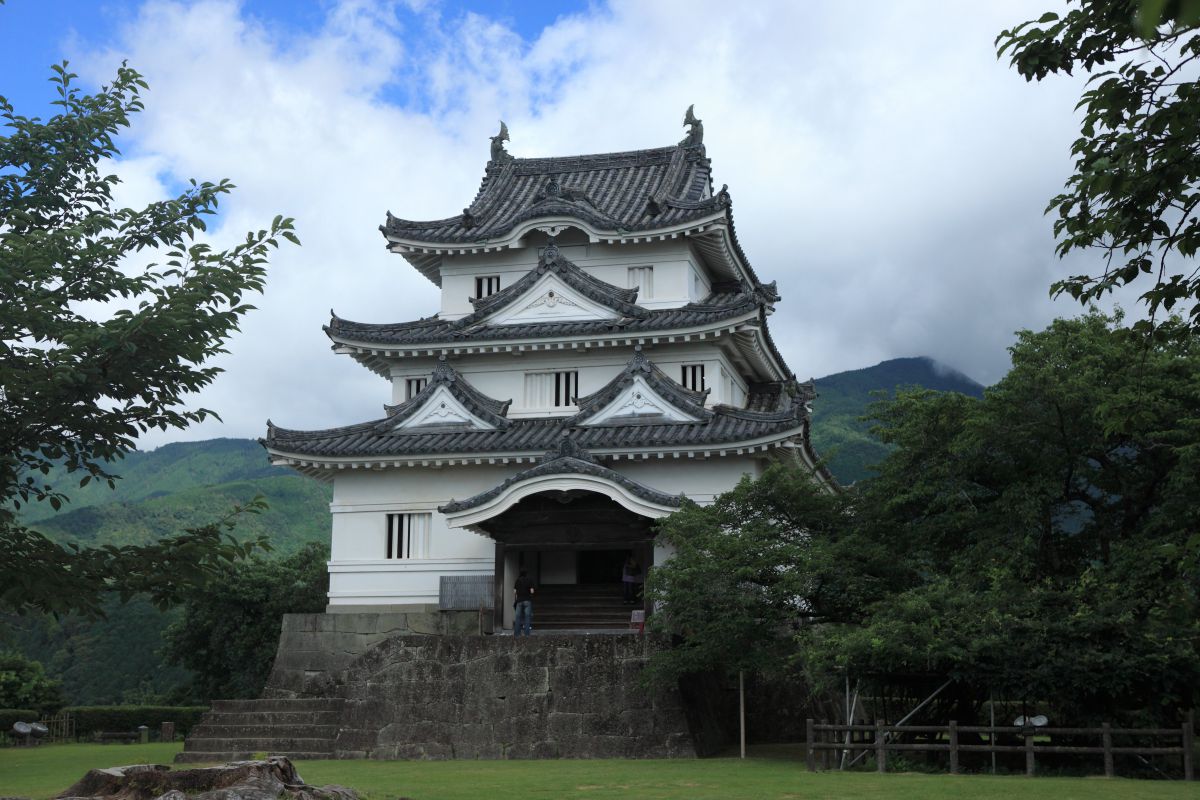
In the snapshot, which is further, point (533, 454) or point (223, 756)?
point (533, 454)

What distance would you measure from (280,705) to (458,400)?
8608 mm

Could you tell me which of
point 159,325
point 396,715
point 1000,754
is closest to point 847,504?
point 1000,754

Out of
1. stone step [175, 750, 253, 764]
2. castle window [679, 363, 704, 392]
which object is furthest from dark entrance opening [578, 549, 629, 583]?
stone step [175, 750, 253, 764]

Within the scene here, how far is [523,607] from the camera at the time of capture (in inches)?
1028

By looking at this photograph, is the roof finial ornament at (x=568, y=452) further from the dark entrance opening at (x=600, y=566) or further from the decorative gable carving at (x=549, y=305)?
the decorative gable carving at (x=549, y=305)

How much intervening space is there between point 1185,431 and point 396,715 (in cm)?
1535

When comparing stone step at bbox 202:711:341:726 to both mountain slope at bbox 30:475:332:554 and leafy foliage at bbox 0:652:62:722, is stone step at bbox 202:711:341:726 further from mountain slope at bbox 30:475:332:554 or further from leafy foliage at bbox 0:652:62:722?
mountain slope at bbox 30:475:332:554

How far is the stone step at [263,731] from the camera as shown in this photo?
965 inches

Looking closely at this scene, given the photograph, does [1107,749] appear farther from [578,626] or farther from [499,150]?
[499,150]

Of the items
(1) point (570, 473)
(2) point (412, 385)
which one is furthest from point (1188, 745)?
(2) point (412, 385)

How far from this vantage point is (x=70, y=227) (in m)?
12.9

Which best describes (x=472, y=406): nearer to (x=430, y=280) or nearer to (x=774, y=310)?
(x=430, y=280)

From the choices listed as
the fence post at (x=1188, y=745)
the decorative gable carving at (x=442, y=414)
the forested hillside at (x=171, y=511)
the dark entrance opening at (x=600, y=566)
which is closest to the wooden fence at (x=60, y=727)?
the forested hillside at (x=171, y=511)

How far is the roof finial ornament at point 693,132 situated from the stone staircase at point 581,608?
14.3 m
